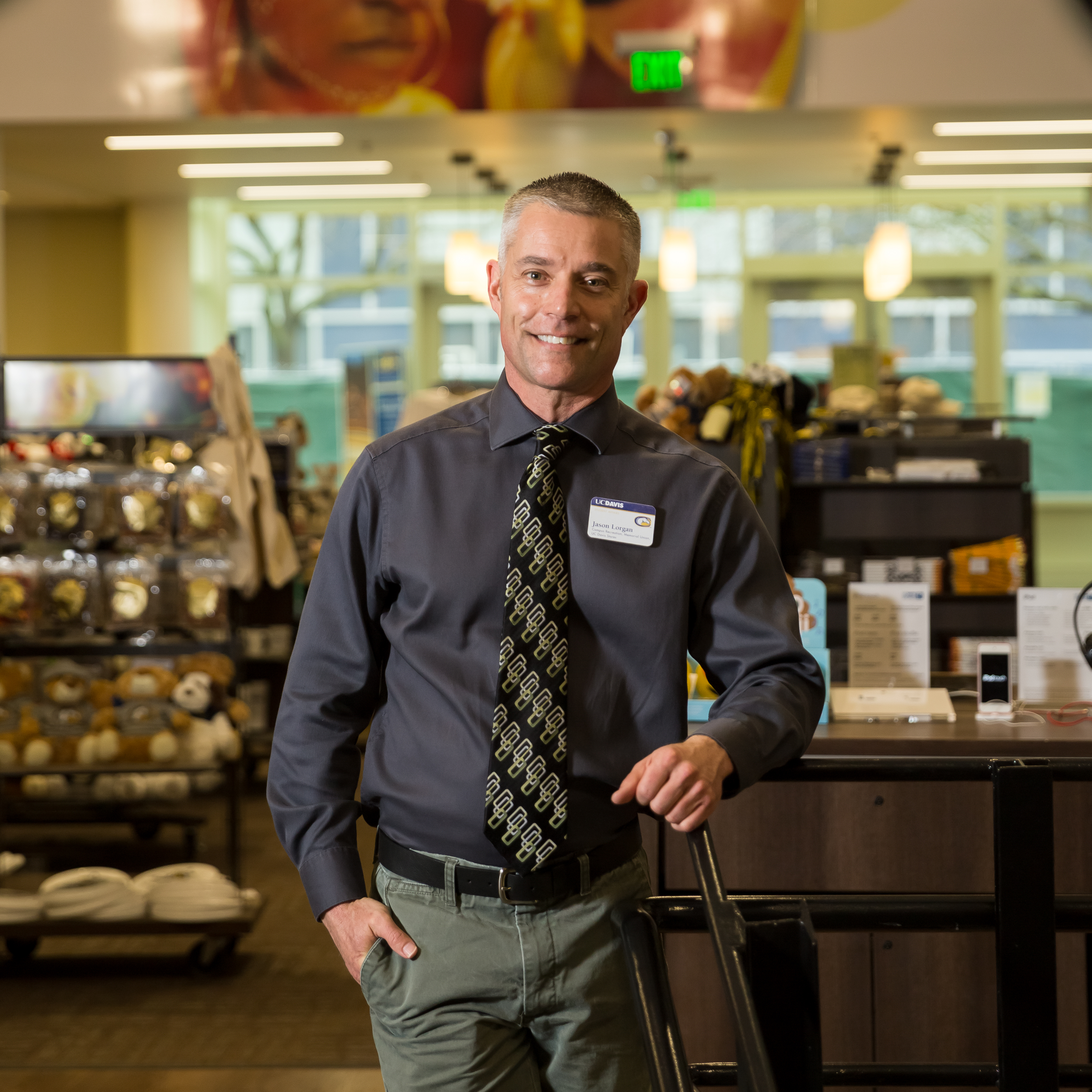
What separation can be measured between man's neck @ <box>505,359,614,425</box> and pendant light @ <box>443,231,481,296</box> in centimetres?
675

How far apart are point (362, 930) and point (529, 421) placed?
0.64 m

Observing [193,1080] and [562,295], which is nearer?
[562,295]

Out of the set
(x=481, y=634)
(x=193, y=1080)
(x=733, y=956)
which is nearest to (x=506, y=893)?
(x=481, y=634)

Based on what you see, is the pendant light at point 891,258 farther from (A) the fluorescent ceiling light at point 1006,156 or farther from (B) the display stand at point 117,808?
(B) the display stand at point 117,808

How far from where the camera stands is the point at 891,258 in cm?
809

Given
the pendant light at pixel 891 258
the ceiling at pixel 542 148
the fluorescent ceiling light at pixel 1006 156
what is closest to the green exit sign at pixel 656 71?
the ceiling at pixel 542 148

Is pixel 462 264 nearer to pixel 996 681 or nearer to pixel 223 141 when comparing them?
pixel 223 141

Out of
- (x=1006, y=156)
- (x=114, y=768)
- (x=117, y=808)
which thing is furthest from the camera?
(x=1006, y=156)

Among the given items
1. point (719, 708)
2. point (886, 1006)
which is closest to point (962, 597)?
point (886, 1006)

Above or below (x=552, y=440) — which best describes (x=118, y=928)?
below

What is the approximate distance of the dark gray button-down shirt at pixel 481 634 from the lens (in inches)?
58.4

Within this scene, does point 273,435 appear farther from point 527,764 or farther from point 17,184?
point 527,764

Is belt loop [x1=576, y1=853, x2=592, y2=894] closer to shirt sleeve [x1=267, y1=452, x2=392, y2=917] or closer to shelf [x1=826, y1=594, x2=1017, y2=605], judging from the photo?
shirt sleeve [x1=267, y1=452, x2=392, y2=917]

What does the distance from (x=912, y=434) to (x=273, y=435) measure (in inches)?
129
